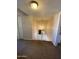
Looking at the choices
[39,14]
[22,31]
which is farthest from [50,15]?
[22,31]

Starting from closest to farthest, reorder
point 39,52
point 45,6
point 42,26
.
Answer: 1. point 39,52
2. point 45,6
3. point 42,26

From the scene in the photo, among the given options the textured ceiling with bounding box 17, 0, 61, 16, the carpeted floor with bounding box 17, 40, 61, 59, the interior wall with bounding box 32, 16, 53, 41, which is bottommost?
the carpeted floor with bounding box 17, 40, 61, 59

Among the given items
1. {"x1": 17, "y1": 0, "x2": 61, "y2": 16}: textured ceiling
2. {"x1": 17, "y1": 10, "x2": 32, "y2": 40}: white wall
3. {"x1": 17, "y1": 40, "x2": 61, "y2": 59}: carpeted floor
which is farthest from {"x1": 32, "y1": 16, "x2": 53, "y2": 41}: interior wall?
A: {"x1": 17, "y1": 40, "x2": 61, "y2": 59}: carpeted floor

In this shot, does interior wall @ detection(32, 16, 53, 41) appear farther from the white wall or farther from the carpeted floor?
the carpeted floor

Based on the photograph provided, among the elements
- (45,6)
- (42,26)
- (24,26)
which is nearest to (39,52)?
(45,6)

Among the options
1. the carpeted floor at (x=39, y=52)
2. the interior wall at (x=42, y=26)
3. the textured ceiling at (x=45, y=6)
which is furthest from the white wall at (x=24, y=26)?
the carpeted floor at (x=39, y=52)

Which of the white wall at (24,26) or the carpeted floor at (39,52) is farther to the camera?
the white wall at (24,26)

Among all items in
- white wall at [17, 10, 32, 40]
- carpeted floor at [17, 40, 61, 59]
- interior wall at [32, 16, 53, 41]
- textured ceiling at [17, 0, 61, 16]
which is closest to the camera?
carpeted floor at [17, 40, 61, 59]

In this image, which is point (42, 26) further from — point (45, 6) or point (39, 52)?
point (39, 52)

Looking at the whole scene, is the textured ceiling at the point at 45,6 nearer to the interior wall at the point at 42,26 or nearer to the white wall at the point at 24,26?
the interior wall at the point at 42,26

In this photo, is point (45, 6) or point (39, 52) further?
point (45, 6)
